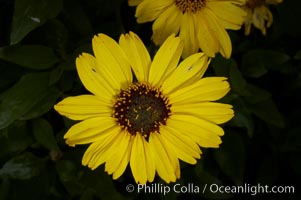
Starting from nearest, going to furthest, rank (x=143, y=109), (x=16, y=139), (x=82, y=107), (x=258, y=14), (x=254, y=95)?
1. (x=82, y=107)
2. (x=143, y=109)
3. (x=16, y=139)
4. (x=254, y=95)
5. (x=258, y=14)

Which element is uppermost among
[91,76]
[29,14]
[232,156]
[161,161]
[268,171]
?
[29,14]

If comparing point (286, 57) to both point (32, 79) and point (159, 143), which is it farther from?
point (32, 79)

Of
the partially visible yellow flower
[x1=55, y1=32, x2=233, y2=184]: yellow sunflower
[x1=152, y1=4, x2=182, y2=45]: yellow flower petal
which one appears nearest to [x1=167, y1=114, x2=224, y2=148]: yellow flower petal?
[x1=55, y1=32, x2=233, y2=184]: yellow sunflower

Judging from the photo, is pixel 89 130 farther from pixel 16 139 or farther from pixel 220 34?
pixel 220 34

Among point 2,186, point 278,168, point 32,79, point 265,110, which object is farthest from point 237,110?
point 2,186

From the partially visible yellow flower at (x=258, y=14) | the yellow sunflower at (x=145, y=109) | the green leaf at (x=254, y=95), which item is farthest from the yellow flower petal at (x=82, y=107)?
the partially visible yellow flower at (x=258, y=14)

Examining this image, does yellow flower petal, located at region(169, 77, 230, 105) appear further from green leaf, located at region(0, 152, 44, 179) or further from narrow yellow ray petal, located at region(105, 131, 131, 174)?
green leaf, located at region(0, 152, 44, 179)

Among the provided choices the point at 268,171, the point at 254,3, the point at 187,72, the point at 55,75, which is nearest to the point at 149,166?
the point at 187,72

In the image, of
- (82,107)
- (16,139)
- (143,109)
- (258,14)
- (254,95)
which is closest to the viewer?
(82,107)
